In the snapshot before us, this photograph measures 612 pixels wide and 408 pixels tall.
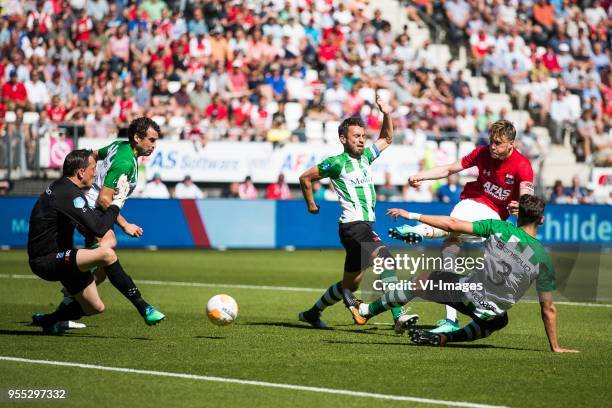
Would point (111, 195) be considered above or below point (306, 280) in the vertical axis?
above

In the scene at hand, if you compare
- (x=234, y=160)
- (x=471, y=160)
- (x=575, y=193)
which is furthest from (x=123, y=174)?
A: (x=575, y=193)

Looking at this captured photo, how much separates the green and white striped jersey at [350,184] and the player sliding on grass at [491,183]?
0.70 m

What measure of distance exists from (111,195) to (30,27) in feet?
61.1

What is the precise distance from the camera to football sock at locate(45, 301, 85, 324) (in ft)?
40.3

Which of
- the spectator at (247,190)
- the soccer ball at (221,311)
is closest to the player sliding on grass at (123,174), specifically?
the soccer ball at (221,311)

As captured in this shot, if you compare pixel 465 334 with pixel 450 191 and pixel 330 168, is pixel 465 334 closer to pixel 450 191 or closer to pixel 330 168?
pixel 330 168

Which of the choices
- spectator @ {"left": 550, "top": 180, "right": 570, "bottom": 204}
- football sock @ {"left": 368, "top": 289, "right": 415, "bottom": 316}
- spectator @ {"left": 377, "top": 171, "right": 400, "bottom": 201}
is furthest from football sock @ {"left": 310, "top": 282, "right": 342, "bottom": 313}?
spectator @ {"left": 550, "top": 180, "right": 570, "bottom": 204}

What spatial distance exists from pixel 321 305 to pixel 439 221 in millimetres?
3261

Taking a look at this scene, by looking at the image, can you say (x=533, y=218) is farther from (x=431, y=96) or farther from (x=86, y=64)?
(x=431, y=96)

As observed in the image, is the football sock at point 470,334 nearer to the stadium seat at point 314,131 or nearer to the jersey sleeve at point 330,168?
the jersey sleeve at point 330,168

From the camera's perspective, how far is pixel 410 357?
10797mm

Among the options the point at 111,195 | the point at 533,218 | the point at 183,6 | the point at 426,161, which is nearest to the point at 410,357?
the point at 533,218

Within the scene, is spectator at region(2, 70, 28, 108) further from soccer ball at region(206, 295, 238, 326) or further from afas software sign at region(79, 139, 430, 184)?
soccer ball at region(206, 295, 238, 326)

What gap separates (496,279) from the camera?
1106 cm
